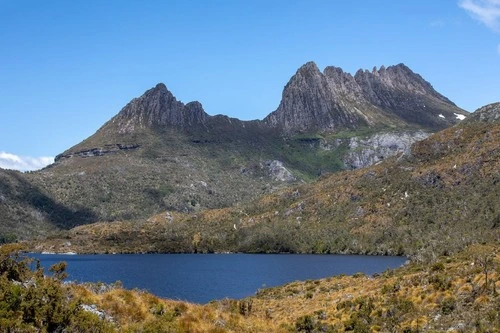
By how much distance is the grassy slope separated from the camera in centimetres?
1530

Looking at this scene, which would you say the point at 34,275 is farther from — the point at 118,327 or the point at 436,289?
the point at 436,289

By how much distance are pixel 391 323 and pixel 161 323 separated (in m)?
16.7

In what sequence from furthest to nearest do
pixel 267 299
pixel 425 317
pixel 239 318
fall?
pixel 267 299
pixel 425 317
pixel 239 318

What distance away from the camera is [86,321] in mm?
15289

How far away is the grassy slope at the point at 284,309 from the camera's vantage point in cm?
1530

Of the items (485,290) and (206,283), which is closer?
(485,290)

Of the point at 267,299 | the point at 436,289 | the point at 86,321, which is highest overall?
the point at 86,321

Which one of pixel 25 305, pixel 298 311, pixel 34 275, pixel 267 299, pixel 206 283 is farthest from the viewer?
pixel 206 283

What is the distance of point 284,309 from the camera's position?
138 feet

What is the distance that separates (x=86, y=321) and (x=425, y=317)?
20533 mm

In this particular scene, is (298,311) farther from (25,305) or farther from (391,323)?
(25,305)

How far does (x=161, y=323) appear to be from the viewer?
17.1 meters

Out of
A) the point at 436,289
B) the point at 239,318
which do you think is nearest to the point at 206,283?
the point at 436,289

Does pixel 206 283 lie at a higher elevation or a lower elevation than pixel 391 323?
lower
